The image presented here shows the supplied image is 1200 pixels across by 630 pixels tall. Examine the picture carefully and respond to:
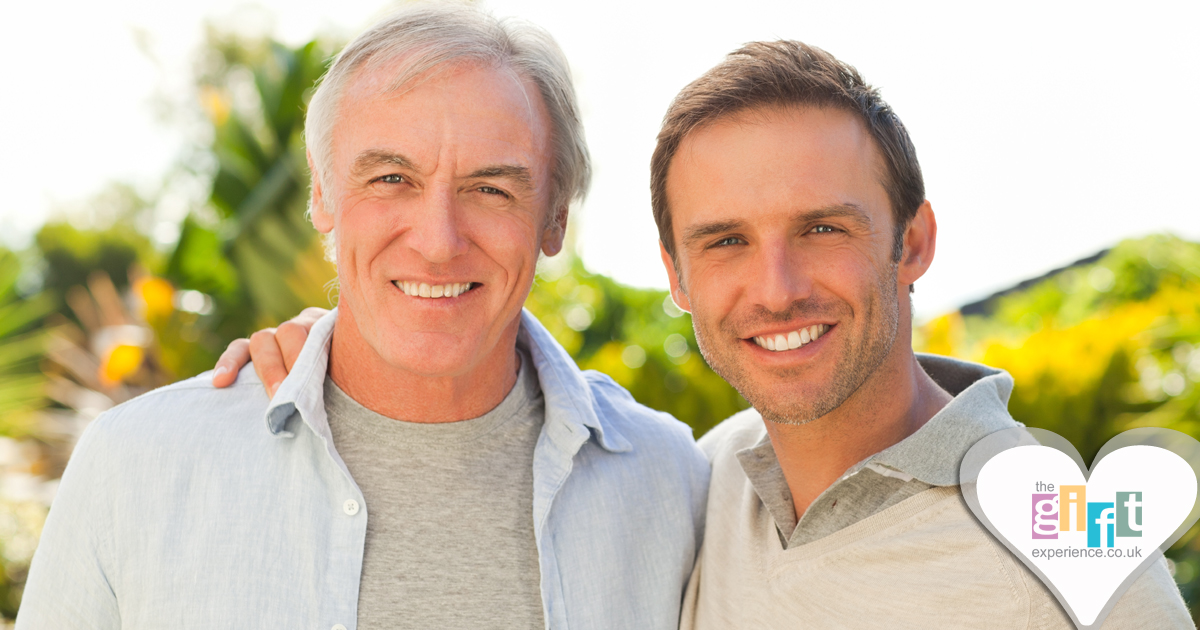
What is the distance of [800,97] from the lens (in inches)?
81.8

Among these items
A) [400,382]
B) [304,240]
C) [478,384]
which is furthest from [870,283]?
[304,240]

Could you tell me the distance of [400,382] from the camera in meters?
2.16

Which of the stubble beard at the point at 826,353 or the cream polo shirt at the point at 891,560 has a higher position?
the stubble beard at the point at 826,353

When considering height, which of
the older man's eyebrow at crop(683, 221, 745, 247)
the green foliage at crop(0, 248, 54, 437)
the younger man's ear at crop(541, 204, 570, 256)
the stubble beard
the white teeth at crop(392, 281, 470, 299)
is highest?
the green foliage at crop(0, 248, 54, 437)

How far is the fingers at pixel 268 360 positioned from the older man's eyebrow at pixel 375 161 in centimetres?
53

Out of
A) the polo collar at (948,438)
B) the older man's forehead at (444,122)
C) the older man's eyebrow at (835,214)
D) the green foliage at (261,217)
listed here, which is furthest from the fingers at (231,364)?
the green foliage at (261,217)

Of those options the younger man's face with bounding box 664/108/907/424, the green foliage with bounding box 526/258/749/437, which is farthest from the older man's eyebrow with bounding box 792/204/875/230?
the green foliage with bounding box 526/258/749/437

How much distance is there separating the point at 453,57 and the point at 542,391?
0.93 m

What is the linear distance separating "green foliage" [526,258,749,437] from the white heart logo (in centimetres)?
243

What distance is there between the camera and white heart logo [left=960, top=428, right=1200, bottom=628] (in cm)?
167

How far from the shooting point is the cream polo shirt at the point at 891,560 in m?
1.67

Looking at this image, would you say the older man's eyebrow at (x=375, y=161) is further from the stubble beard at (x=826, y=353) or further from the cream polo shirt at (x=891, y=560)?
the cream polo shirt at (x=891, y=560)

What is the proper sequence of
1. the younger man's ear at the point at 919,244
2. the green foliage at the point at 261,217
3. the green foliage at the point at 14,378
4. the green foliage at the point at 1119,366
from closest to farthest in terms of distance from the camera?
the younger man's ear at the point at 919,244, the green foliage at the point at 1119,366, the green foliage at the point at 261,217, the green foliage at the point at 14,378

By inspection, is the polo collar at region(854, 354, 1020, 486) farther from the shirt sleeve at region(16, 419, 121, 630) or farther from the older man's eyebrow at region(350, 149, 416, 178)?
the shirt sleeve at region(16, 419, 121, 630)
